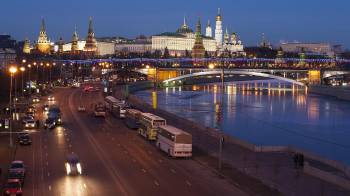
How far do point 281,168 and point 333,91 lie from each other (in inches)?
2975

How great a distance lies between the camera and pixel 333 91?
9512 centimetres

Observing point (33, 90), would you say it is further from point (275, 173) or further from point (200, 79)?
point (200, 79)

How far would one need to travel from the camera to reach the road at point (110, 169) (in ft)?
62.6

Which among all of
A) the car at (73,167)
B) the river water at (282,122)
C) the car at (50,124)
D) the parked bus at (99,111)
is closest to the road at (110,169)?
the car at (73,167)

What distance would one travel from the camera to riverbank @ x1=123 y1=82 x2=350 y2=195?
62.2 ft

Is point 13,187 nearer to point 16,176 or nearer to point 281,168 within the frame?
point 16,176

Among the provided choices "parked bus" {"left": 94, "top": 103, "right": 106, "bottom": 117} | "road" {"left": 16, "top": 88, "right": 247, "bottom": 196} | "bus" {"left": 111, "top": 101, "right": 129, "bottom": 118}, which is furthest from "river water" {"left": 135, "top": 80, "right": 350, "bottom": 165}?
"parked bus" {"left": 94, "top": 103, "right": 106, "bottom": 117}

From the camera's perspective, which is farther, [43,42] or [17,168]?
[43,42]

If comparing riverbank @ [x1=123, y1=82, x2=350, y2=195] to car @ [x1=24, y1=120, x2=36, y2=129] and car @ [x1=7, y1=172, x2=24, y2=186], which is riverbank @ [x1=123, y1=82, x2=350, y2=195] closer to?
car @ [x1=7, y1=172, x2=24, y2=186]

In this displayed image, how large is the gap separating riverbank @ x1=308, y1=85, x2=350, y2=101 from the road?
201 ft

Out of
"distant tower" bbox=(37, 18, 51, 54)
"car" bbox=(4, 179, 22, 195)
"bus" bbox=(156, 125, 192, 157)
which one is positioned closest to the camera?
"car" bbox=(4, 179, 22, 195)

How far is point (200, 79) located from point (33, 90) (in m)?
68.1

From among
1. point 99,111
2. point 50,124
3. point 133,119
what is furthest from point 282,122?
point 50,124

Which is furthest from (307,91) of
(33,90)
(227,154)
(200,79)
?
(227,154)
